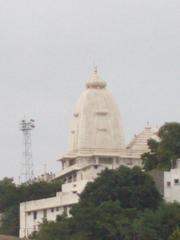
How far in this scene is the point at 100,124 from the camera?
A: 10425 cm

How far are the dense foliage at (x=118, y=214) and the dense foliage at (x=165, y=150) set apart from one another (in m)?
4.72

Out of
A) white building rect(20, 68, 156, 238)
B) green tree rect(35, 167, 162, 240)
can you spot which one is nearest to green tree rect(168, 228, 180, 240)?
green tree rect(35, 167, 162, 240)

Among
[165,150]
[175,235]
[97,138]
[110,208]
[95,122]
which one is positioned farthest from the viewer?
[95,122]

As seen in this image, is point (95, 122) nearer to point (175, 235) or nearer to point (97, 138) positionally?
point (97, 138)

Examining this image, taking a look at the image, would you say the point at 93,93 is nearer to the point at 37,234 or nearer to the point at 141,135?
the point at 141,135

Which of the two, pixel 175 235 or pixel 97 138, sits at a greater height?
pixel 97 138

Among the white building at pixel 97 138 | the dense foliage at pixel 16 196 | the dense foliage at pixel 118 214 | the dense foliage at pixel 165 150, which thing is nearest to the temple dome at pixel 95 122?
the white building at pixel 97 138

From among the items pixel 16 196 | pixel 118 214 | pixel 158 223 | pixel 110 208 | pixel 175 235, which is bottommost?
pixel 175 235

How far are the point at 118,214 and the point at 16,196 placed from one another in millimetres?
15958

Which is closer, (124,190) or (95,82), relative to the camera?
(124,190)

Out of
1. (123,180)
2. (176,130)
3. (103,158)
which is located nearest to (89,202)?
(123,180)

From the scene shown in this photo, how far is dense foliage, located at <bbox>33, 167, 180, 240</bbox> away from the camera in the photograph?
7819 centimetres

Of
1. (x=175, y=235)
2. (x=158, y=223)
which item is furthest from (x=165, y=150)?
(x=175, y=235)

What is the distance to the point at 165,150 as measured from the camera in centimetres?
8962
